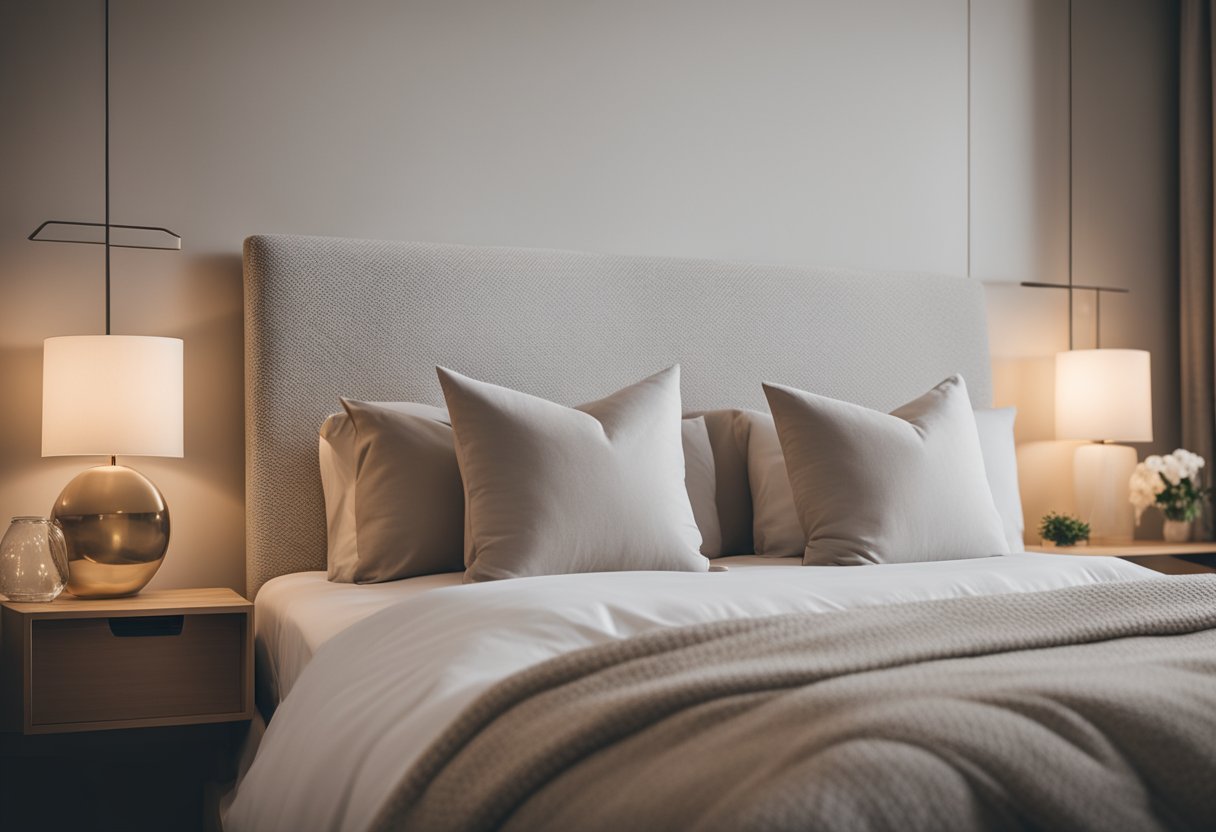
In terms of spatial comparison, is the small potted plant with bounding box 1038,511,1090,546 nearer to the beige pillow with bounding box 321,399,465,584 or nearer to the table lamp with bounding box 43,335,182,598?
the beige pillow with bounding box 321,399,465,584

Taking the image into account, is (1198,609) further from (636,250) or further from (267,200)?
(267,200)

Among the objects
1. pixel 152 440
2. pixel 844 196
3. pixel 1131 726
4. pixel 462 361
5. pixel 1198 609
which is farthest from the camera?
pixel 844 196

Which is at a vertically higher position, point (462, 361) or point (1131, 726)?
point (462, 361)

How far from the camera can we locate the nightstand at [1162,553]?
11.4 ft

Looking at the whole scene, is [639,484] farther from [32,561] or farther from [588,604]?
[32,561]

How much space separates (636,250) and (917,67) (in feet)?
4.00

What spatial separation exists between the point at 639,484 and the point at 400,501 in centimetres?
52

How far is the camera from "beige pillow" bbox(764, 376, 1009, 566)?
2.59 meters

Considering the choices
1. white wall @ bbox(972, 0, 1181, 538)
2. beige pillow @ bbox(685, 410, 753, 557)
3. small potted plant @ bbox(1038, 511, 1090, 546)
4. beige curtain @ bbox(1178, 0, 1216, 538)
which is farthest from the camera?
beige curtain @ bbox(1178, 0, 1216, 538)

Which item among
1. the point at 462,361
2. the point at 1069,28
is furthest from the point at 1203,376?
the point at 462,361

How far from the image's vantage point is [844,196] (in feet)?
12.0

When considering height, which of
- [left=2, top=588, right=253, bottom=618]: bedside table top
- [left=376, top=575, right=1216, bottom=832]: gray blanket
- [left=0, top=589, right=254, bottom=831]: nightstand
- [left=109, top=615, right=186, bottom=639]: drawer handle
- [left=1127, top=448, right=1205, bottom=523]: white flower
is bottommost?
[left=0, top=589, right=254, bottom=831]: nightstand

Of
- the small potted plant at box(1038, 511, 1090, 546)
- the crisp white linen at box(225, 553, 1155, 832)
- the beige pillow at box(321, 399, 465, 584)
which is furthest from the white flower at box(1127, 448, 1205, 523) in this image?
the beige pillow at box(321, 399, 465, 584)

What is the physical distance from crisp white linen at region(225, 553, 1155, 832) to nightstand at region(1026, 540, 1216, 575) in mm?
1551
